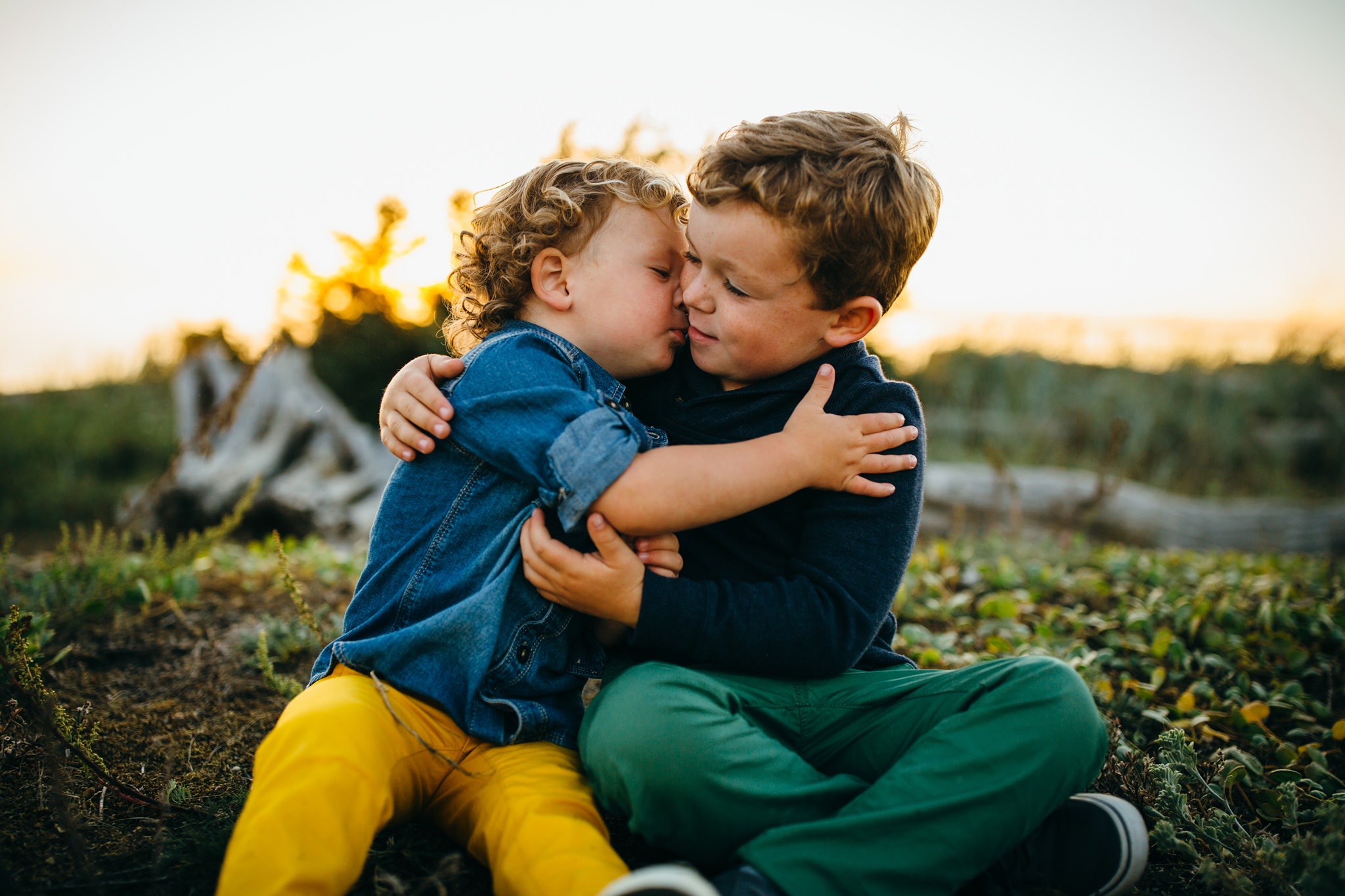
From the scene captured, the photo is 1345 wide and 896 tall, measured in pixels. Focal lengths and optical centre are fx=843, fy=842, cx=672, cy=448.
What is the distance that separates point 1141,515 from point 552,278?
5.68m

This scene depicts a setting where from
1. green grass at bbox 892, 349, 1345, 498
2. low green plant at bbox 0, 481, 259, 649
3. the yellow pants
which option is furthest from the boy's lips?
green grass at bbox 892, 349, 1345, 498

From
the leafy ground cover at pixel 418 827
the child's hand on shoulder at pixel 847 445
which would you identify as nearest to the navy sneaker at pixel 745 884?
the leafy ground cover at pixel 418 827

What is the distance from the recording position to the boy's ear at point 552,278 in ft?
6.97

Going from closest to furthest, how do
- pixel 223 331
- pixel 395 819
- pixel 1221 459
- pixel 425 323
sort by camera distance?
pixel 395 819 → pixel 425 323 → pixel 223 331 → pixel 1221 459

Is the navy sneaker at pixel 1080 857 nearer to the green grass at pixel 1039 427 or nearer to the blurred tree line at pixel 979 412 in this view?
the blurred tree line at pixel 979 412

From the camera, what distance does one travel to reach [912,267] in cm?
208

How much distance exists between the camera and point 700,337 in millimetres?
2057

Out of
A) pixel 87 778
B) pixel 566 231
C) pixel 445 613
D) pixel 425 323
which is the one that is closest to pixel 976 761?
pixel 445 613

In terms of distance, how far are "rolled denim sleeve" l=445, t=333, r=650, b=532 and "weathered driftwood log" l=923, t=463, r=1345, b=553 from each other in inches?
184

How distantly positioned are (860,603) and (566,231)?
116 cm

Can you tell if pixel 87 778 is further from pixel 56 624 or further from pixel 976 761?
pixel 976 761

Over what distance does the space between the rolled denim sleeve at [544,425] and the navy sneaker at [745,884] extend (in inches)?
28.6

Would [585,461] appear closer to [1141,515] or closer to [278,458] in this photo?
[278,458]

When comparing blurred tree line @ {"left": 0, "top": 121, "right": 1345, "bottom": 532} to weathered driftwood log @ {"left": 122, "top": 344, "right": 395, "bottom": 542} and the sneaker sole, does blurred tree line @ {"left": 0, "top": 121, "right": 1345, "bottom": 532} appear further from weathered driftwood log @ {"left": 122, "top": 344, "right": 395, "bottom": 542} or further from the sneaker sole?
the sneaker sole
